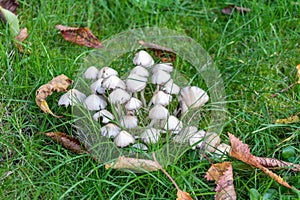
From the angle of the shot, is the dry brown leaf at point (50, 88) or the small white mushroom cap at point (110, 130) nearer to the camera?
the small white mushroom cap at point (110, 130)

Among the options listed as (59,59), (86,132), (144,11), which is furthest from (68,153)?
(144,11)

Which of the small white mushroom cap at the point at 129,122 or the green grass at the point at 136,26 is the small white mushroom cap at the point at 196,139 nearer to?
the green grass at the point at 136,26

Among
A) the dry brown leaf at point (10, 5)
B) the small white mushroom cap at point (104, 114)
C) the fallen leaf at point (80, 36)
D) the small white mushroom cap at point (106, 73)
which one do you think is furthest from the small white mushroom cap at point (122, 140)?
the dry brown leaf at point (10, 5)

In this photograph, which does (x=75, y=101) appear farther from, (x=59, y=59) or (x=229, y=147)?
(x=229, y=147)

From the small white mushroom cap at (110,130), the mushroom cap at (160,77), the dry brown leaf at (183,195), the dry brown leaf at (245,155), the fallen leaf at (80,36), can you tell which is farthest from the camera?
the fallen leaf at (80,36)

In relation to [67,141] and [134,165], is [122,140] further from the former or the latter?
[67,141]

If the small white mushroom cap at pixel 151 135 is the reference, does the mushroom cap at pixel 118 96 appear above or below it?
above
